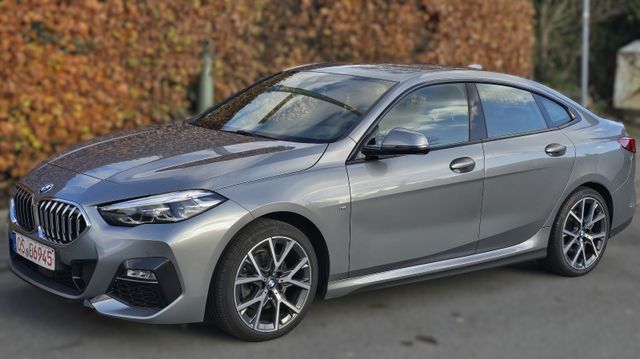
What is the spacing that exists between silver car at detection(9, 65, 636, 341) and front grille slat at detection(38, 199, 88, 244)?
0.4 inches

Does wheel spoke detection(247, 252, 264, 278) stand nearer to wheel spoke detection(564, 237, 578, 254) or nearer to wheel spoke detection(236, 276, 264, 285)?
wheel spoke detection(236, 276, 264, 285)

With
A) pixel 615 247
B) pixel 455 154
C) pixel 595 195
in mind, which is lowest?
pixel 615 247

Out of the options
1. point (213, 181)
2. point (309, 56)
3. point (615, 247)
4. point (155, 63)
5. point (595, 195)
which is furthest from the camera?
point (309, 56)

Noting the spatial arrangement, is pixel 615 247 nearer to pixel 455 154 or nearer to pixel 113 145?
pixel 455 154

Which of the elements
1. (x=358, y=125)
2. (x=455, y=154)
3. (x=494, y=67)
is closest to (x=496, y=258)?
(x=455, y=154)

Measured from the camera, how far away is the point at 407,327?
5.46 meters

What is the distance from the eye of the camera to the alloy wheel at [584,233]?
6.51m

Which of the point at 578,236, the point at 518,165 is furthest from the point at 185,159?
the point at 578,236

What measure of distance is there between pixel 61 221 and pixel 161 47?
4.97 metres

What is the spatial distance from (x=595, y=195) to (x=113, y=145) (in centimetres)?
322

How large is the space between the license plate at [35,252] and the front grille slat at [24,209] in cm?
7

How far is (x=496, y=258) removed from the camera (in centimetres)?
609

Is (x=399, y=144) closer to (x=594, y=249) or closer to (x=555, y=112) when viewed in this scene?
(x=555, y=112)

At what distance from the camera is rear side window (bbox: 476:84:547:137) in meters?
6.14
